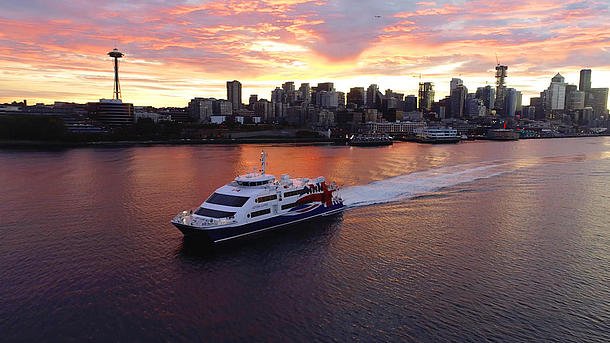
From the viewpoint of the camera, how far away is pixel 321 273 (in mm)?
22266

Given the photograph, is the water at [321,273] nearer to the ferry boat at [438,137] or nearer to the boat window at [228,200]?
the boat window at [228,200]

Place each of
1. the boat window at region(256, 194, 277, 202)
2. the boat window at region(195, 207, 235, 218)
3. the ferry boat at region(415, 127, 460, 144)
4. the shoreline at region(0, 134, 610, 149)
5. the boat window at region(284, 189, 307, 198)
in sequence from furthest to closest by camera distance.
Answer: the ferry boat at region(415, 127, 460, 144) < the shoreline at region(0, 134, 610, 149) < the boat window at region(284, 189, 307, 198) < the boat window at region(256, 194, 277, 202) < the boat window at region(195, 207, 235, 218)

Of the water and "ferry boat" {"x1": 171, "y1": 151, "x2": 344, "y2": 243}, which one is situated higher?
"ferry boat" {"x1": 171, "y1": 151, "x2": 344, "y2": 243}

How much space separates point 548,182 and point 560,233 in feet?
88.0

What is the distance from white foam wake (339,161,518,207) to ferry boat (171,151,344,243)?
22.2 ft

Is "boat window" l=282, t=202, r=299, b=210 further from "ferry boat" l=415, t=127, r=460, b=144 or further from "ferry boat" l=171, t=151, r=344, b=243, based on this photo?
"ferry boat" l=415, t=127, r=460, b=144

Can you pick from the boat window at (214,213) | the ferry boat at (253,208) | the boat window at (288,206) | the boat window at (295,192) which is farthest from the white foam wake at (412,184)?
the boat window at (214,213)

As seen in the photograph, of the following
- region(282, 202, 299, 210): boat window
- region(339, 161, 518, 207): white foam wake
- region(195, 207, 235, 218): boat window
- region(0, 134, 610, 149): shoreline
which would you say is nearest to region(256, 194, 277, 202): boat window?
region(282, 202, 299, 210): boat window

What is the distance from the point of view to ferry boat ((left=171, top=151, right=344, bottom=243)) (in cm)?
2552

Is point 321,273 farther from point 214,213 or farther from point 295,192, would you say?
point 295,192

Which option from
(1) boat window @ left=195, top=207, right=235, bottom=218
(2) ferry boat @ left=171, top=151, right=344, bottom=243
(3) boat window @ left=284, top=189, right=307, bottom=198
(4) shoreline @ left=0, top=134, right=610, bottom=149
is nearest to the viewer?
(2) ferry boat @ left=171, top=151, right=344, bottom=243

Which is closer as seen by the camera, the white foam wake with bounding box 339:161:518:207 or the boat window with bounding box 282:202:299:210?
the boat window with bounding box 282:202:299:210

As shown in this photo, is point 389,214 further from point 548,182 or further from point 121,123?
point 121,123

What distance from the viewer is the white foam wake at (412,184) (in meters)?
40.3
